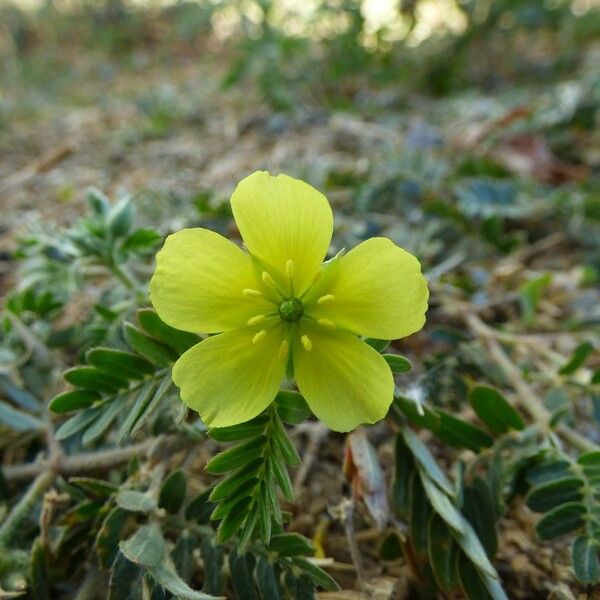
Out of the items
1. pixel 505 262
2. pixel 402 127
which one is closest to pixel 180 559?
pixel 505 262

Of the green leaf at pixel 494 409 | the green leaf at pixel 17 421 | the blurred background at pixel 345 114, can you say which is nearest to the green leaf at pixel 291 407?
the green leaf at pixel 494 409

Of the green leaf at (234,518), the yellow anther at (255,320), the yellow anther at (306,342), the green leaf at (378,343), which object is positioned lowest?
the green leaf at (234,518)

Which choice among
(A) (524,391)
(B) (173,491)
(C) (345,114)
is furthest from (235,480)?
(C) (345,114)

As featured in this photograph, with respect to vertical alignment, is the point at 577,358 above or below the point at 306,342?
below

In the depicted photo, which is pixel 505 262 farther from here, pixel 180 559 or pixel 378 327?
pixel 180 559

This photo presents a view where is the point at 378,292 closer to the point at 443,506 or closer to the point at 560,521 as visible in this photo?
the point at 443,506

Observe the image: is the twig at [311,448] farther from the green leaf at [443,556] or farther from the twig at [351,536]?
the green leaf at [443,556]
